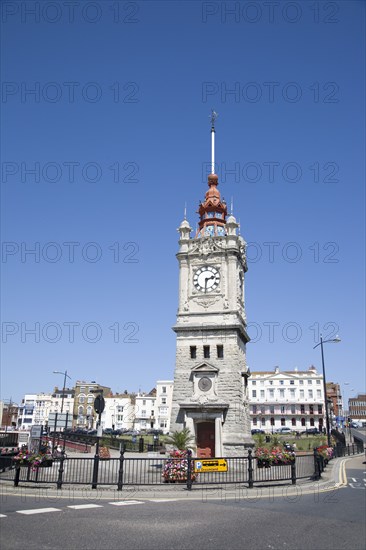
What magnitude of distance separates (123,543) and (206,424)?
26.6 metres

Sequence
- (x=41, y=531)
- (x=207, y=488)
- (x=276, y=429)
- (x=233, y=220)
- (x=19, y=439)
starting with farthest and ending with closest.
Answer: (x=276, y=429) → (x=233, y=220) → (x=19, y=439) → (x=207, y=488) → (x=41, y=531)

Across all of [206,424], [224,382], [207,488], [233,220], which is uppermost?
[233,220]

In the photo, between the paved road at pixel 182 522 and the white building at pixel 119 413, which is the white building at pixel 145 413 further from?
the paved road at pixel 182 522

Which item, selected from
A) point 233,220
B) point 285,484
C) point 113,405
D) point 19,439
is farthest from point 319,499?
point 113,405

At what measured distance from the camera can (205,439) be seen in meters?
33.9

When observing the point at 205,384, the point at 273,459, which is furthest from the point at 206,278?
the point at 273,459

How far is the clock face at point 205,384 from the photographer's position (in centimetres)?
3462

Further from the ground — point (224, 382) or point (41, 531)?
point (224, 382)

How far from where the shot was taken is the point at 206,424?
34250 millimetres

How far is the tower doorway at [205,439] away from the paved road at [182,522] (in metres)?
19.0

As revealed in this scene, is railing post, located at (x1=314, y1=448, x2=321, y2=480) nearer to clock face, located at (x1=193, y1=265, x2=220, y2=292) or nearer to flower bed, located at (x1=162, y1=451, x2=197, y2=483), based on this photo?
flower bed, located at (x1=162, y1=451, x2=197, y2=483)

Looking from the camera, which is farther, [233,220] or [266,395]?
[266,395]

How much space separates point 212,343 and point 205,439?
23.3 feet

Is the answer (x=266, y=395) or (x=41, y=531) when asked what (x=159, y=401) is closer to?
(x=266, y=395)
